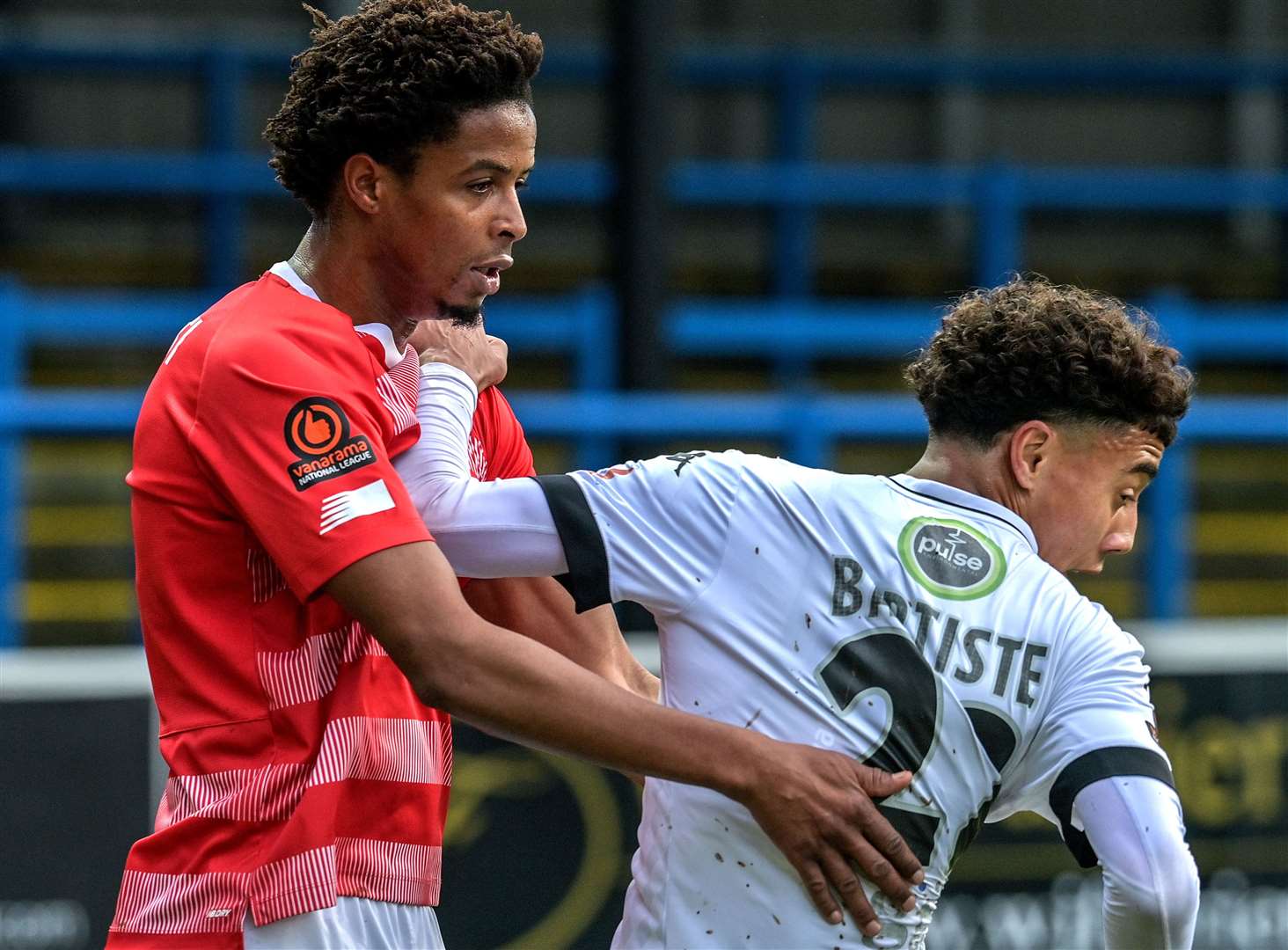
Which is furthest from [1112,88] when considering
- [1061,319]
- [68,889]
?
[1061,319]

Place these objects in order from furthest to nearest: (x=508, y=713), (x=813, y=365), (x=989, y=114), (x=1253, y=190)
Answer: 1. (x=989, y=114)
2. (x=813, y=365)
3. (x=1253, y=190)
4. (x=508, y=713)

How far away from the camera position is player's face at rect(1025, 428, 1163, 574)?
2.34 meters

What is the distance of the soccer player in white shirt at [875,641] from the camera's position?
2.18 meters

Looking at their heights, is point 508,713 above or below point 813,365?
above

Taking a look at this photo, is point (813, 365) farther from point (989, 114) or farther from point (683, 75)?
point (989, 114)

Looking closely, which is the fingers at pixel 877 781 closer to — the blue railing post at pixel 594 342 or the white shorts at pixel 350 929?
the white shorts at pixel 350 929

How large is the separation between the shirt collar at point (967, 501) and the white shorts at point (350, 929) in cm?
79

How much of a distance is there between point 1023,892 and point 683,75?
19.4 ft

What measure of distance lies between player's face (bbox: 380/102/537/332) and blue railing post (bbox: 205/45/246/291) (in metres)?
5.76

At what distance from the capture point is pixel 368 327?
2.35 metres

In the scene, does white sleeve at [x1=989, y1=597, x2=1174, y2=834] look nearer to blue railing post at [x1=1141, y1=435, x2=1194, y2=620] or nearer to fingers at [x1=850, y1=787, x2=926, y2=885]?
fingers at [x1=850, y1=787, x2=926, y2=885]

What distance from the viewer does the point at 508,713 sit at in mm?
2098

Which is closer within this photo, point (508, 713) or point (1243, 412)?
point (508, 713)

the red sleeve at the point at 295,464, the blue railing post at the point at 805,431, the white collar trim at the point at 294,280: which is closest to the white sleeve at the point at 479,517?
the red sleeve at the point at 295,464
